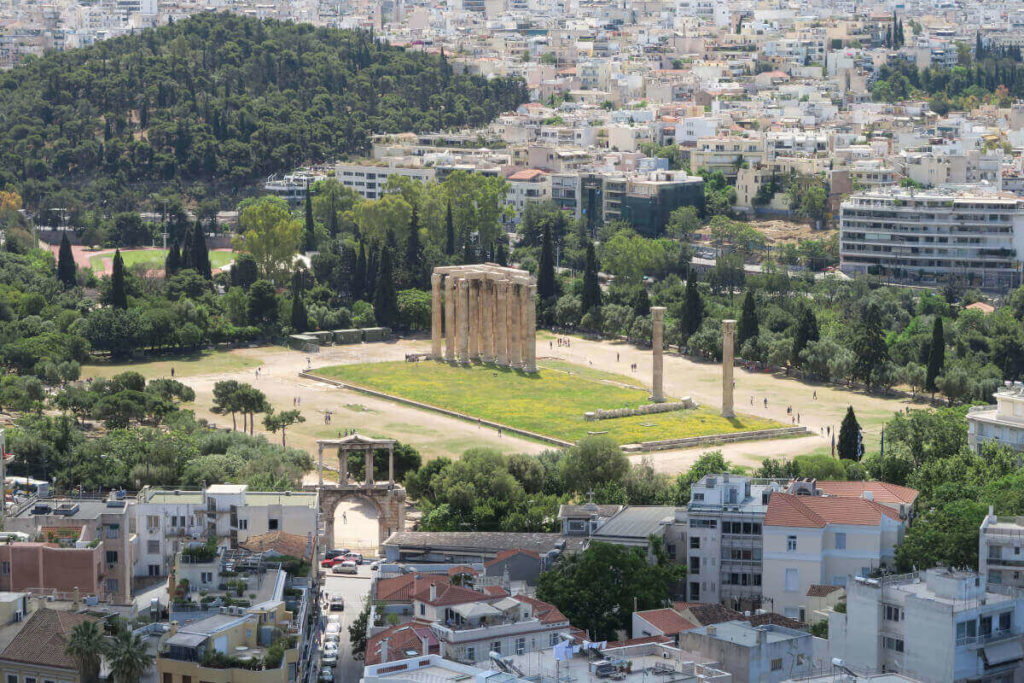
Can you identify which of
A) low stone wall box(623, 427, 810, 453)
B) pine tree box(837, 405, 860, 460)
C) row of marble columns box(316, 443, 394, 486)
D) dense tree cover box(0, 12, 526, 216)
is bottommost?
low stone wall box(623, 427, 810, 453)

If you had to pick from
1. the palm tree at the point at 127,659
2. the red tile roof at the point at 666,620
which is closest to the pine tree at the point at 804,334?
the red tile roof at the point at 666,620

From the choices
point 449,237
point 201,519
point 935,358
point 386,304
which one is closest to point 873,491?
point 201,519

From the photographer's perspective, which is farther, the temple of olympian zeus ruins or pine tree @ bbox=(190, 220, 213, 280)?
pine tree @ bbox=(190, 220, 213, 280)

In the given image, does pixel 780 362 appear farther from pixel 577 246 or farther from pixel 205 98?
pixel 205 98

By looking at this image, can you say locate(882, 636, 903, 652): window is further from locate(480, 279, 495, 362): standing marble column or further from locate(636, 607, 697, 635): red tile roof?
locate(480, 279, 495, 362): standing marble column

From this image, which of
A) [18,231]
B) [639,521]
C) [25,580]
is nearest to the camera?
[25,580]

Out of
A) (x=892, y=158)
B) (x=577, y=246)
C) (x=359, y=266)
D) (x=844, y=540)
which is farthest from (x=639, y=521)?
(x=892, y=158)

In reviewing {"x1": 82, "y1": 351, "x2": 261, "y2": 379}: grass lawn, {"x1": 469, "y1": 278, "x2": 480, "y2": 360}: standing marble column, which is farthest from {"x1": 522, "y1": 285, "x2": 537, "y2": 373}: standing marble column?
{"x1": 82, "y1": 351, "x2": 261, "y2": 379}: grass lawn
